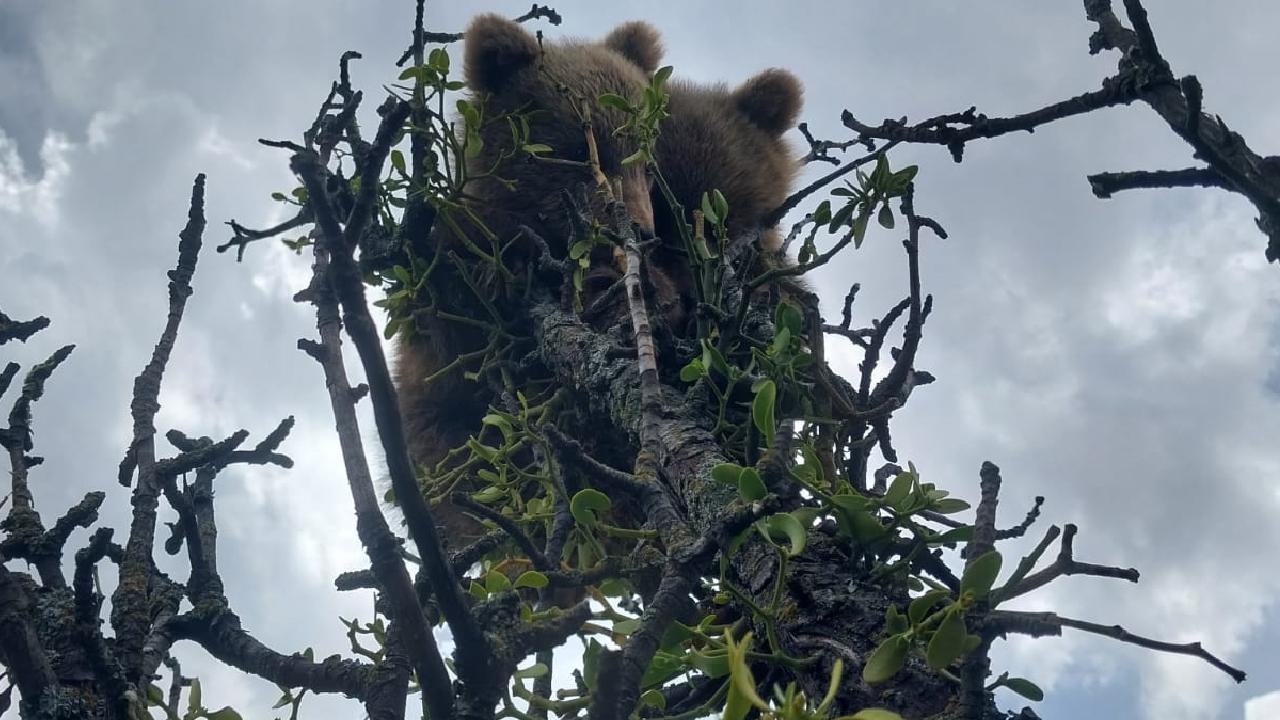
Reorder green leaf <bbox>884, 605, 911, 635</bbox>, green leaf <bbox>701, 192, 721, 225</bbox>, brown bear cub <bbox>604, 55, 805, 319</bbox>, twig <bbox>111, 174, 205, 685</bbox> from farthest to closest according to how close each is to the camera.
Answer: brown bear cub <bbox>604, 55, 805, 319</bbox> → green leaf <bbox>701, 192, 721, 225</bbox> → twig <bbox>111, 174, 205, 685</bbox> → green leaf <bbox>884, 605, 911, 635</bbox>

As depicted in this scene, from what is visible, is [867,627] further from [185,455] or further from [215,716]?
[185,455]

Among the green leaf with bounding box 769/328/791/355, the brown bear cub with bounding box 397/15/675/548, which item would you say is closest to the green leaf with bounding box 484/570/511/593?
the green leaf with bounding box 769/328/791/355

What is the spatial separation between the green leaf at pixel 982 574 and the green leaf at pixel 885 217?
0.90 metres

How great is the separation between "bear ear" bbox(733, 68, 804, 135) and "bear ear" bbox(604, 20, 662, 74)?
0.38 m

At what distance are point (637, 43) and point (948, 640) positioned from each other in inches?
115

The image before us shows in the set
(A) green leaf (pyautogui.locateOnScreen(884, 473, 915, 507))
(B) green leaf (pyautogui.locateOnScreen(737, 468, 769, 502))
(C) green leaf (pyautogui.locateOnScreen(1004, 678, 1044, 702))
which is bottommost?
(C) green leaf (pyautogui.locateOnScreen(1004, 678, 1044, 702))

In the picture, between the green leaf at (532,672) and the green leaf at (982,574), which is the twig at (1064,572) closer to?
the green leaf at (982,574)

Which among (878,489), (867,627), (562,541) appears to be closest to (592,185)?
(878,489)

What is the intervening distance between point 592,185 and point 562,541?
1.29 meters

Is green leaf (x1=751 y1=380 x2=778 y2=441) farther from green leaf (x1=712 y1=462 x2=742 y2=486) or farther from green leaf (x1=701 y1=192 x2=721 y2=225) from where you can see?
green leaf (x1=701 y1=192 x2=721 y2=225)

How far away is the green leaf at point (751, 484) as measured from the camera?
2.98ft

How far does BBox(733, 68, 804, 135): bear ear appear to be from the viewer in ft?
10.3

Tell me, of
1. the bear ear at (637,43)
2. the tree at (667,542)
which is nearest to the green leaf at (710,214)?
the tree at (667,542)

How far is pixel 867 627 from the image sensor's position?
3.27 feet
